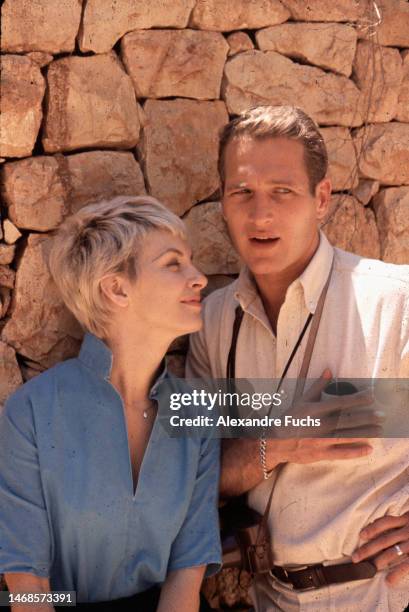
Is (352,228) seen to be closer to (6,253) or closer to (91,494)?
(6,253)

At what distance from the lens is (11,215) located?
2623 mm

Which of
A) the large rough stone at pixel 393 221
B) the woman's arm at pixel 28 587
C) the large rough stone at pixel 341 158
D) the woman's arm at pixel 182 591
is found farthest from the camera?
the large rough stone at pixel 393 221

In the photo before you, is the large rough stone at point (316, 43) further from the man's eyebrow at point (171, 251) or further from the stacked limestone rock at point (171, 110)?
the man's eyebrow at point (171, 251)

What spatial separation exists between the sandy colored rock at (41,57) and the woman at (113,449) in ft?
1.68

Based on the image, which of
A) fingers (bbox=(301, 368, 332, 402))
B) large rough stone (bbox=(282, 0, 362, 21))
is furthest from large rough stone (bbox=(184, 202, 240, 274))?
large rough stone (bbox=(282, 0, 362, 21))

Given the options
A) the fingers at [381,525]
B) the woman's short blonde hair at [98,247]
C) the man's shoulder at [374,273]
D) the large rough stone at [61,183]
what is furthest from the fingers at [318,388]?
the large rough stone at [61,183]

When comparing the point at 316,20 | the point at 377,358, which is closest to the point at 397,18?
the point at 316,20

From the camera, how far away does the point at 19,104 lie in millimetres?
2568

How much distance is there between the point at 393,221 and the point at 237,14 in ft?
3.36

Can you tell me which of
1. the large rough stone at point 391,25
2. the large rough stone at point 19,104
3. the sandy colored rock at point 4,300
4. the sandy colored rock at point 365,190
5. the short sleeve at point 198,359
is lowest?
the short sleeve at point 198,359

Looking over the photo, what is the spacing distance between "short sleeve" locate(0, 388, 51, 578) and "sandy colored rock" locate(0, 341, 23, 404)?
10.2 inches

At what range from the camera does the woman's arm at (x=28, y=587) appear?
2.23 m

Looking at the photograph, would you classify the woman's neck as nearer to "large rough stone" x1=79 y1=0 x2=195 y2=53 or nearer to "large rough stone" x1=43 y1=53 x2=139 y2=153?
"large rough stone" x1=43 y1=53 x2=139 y2=153

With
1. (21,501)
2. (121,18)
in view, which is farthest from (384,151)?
(21,501)
